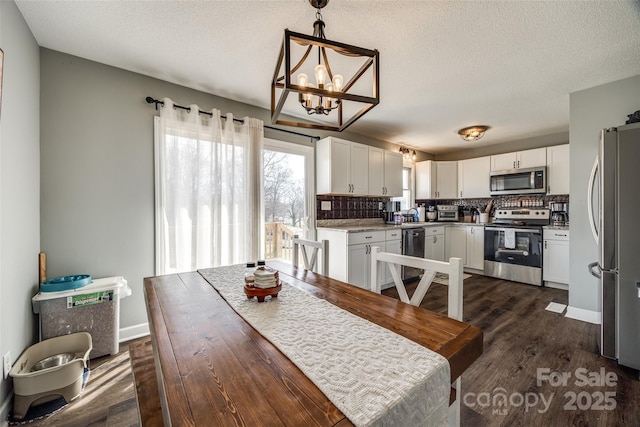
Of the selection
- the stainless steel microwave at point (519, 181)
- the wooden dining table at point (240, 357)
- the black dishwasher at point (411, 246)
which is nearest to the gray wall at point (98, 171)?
the wooden dining table at point (240, 357)

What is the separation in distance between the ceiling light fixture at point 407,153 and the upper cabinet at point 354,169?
63cm

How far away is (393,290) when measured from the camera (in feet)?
12.3

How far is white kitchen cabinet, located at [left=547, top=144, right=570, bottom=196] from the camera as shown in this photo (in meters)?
3.81

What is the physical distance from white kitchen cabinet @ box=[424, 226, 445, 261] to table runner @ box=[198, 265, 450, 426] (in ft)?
11.6

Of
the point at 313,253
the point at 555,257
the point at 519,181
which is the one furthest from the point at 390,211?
the point at 313,253

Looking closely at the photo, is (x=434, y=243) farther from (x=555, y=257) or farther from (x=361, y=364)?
(x=361, y=364)

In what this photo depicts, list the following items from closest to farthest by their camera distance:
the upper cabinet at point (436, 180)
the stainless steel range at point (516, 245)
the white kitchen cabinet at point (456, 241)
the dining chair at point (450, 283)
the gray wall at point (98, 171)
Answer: the dining chair at point (450, 283) < the gray wall at point (98, 171) < the stainless steel range at point (516, 245) < the white kitchen cabinet at point (456, 241) < the upper cabinet at point (436, 180)

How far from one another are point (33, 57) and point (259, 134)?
1.75 metres

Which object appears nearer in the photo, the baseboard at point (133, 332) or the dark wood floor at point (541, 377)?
the dark wood floor at point (541, 377)

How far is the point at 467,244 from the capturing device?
15.0 feet

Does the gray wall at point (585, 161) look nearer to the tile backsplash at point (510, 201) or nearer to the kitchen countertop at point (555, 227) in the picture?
the kitchen countertop at point (555, 227)

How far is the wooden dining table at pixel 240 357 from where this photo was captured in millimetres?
574

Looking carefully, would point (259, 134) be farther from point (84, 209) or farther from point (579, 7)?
point (579, 7)

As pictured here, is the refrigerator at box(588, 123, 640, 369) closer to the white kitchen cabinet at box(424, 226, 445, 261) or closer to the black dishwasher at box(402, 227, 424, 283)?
the black dishwasher at box(402, 227, 424, 283)
